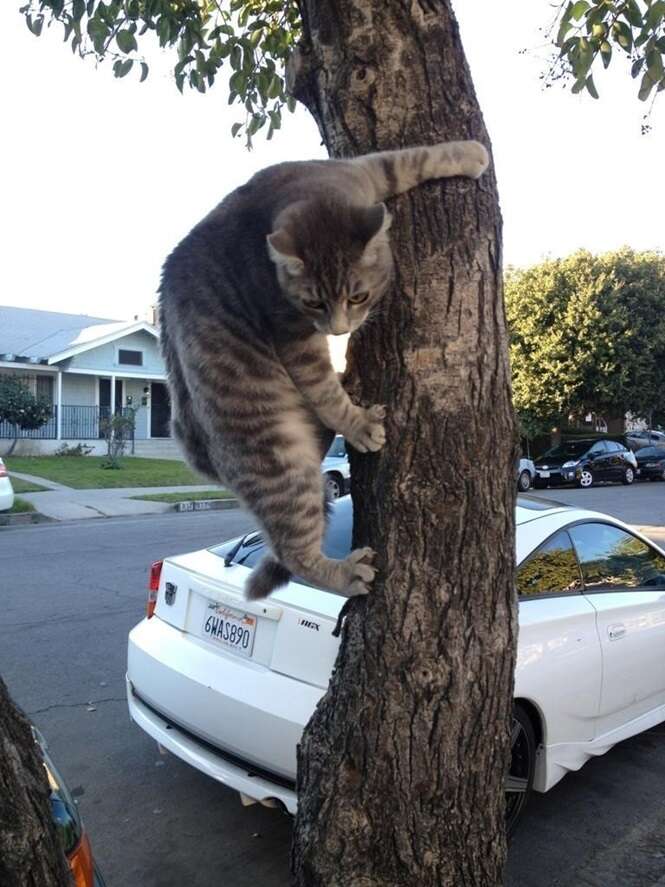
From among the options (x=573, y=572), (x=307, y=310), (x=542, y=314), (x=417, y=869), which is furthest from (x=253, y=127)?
(x=542, y=314)

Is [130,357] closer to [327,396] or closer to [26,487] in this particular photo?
[26,487]

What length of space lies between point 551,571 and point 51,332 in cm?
2952

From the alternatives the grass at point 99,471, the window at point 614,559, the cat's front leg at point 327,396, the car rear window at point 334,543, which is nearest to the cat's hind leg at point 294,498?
the cat's front leg at point 327,396

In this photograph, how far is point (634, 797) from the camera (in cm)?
412

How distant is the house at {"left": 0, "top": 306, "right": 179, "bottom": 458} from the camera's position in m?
26.7

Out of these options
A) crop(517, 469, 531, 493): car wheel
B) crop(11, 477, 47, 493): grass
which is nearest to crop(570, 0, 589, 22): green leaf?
crop(11, 477, 47, 493): grass

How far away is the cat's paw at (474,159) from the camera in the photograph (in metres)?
2.00

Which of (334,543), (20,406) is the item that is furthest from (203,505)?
(334,543)

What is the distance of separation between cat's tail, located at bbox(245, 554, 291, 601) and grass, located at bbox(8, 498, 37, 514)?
460 inches

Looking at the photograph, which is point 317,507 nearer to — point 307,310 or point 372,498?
point 372,498

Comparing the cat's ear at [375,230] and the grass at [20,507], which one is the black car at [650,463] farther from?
the cat's ear at [375,230]

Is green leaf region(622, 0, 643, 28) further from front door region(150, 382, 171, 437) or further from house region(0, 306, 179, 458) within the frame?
front door region(150, 382, 171, 437)

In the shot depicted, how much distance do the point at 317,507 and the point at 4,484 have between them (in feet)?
38.3

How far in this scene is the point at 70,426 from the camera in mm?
27547
